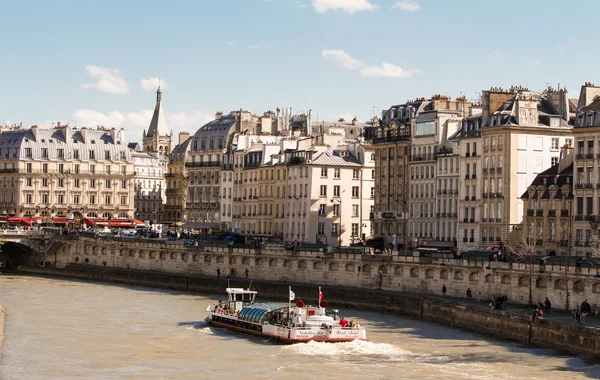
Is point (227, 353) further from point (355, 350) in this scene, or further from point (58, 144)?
point (58, 144)

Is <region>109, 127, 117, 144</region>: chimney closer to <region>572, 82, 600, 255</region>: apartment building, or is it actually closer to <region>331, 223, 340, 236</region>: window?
<region>331, 223, 340, 236</region>: window

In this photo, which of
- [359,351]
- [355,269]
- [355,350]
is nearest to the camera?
[359,351]

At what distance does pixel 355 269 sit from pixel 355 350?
27.7 metres

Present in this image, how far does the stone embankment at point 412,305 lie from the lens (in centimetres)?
5906

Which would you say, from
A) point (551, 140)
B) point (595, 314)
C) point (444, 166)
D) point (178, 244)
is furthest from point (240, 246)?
point (595, 314)

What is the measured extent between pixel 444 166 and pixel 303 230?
16520mm

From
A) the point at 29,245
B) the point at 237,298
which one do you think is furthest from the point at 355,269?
the point at 29,245

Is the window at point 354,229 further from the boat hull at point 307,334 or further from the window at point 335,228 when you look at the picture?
the boat hull at point 307,334

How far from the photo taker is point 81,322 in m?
73.8

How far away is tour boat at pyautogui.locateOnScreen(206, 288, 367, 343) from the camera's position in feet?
204

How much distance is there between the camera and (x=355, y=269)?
87875 millimetres

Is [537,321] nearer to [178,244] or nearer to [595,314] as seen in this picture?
[595,314]

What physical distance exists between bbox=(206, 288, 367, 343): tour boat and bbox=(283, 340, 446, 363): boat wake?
1.78 ft

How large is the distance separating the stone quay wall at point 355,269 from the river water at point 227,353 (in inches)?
196
